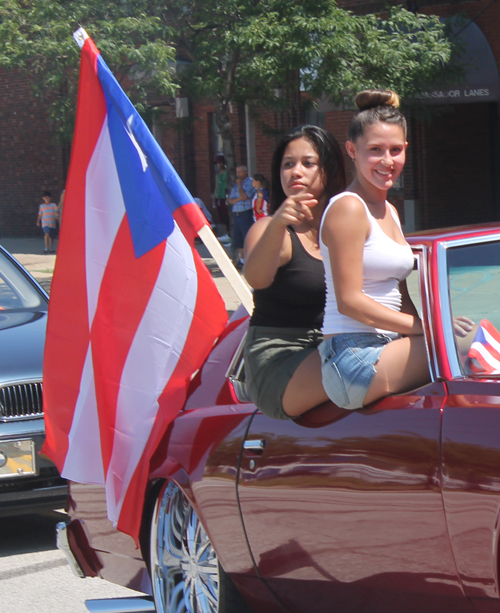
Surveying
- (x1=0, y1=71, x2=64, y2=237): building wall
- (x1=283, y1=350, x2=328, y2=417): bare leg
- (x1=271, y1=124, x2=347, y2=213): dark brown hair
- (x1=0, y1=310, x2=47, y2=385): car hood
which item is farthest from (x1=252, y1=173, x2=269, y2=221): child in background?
(x1=283, y1=350, x2=328, y2=417): bare leg

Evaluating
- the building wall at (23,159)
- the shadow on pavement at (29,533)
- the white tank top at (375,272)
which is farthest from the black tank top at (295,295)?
the building wall at (23,159)

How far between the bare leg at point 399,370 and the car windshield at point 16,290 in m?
4.14

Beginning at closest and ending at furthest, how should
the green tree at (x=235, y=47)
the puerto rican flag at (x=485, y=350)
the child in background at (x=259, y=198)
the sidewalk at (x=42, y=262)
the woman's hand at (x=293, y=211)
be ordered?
the puerto rican flag at (x=485, y=350), the woman's hand at (x=293, y=211), the green tree at (x=235, y=47), the sidewalk at (x=42, y=262), the child in background at (x=259, y=198)

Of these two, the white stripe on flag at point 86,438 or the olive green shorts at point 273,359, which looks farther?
the white stripe on flag at point 86,438

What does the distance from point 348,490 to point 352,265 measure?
2.30 feet

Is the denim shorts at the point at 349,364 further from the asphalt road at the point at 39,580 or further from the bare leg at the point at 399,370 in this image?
the asphalt road at the point at 39,580

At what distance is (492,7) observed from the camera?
61.3ft

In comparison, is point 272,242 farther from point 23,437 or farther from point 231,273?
point 23,437

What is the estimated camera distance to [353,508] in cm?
287

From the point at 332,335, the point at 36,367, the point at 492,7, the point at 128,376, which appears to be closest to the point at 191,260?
the point at 128,376

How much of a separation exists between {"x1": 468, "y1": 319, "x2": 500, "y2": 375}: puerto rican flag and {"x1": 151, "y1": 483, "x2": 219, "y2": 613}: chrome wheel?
1244 millimetres

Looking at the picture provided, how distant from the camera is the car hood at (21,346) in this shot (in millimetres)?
5422

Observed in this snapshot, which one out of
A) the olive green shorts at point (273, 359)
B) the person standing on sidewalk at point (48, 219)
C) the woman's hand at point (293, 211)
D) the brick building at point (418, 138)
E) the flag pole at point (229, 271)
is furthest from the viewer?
the person standing on sidewalk at point (48, 219)

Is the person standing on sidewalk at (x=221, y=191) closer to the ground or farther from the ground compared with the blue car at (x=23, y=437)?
farther from the ground
